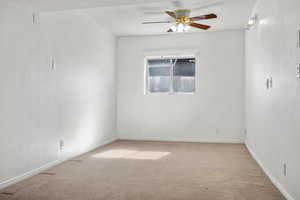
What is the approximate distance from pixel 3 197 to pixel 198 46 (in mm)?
5021

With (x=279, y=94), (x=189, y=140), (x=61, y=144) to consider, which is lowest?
(x=189, y=140)

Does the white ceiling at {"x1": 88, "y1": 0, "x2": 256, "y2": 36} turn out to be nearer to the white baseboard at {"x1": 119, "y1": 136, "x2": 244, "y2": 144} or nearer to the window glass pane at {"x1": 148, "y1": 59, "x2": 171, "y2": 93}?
the window glass pane at {"x1": 148, "y1": 59, "x2": 171, "y2": 93}

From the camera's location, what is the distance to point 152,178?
11.5 feet

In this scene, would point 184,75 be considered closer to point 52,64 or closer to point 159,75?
point 159,75

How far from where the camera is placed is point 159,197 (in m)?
2.82

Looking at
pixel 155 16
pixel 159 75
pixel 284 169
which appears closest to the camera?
pixel 284 169

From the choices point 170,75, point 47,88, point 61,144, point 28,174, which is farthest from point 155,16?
point 28,174

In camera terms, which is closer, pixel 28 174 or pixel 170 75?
pixel 28 174

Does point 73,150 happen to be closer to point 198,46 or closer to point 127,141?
point 127,141

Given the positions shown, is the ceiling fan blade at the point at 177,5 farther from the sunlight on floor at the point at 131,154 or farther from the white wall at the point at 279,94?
the sunlight on floor at the point at 131,154

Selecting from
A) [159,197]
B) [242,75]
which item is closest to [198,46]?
[242,75]

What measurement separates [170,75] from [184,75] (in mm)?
339

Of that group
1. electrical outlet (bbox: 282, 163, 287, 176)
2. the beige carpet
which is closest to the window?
the beige carpet

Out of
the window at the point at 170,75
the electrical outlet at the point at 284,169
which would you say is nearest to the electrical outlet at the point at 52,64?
the window at the point at 170,75
